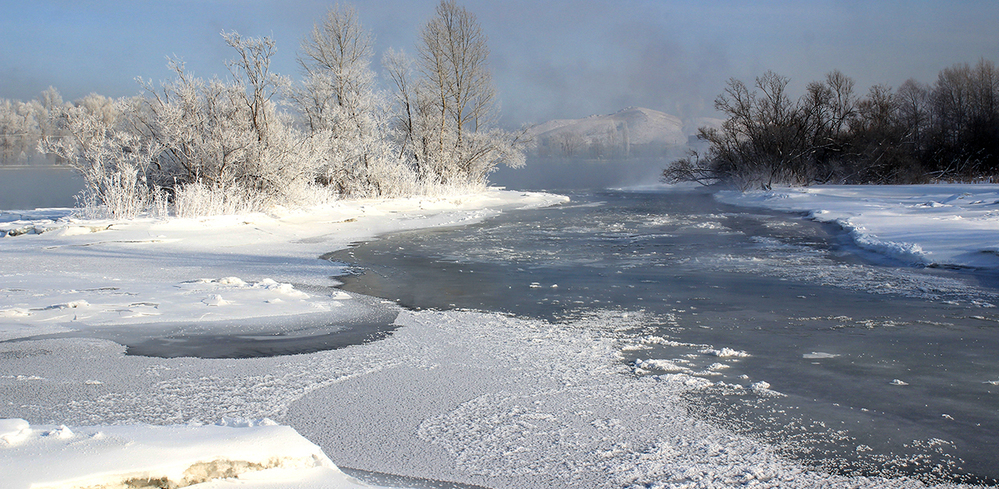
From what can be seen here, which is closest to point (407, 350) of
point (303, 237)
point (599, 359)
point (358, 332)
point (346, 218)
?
point (358, 332)

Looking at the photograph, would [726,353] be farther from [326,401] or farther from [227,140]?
[227,140]

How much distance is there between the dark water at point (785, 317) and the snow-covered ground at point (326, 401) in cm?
36

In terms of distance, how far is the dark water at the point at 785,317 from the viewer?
136 inches

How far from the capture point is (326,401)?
3.84m

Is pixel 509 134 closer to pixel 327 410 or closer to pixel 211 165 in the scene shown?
pixel 211 165

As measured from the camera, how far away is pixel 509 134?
3359 centimetres

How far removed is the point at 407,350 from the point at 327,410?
4.61 feet

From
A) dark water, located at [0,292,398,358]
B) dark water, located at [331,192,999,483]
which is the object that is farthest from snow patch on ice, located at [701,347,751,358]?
dark water, located at [0,292,398,358]

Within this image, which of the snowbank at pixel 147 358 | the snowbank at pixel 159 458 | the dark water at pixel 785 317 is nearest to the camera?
the snowbank at pixel 159 458

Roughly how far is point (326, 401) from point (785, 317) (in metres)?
4.65

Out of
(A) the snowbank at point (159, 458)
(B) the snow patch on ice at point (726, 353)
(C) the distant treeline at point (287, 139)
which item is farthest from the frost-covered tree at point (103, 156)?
(B) the snow patch on ice at point (726, 353)

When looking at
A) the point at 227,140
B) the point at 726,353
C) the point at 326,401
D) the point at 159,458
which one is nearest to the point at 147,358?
the point at 326,401

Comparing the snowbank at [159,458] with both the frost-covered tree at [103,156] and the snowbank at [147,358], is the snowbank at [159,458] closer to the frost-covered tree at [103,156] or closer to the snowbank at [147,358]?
the snowbank at [147,358]

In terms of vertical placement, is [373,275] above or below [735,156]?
below
